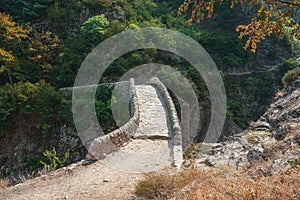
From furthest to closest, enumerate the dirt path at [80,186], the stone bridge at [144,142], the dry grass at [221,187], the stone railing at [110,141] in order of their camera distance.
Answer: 1. the stone railing at [110,141]
2. the stone bridge at [144,142]
3. the dirt path at [80,186]
4. the dry grass at [221,187]

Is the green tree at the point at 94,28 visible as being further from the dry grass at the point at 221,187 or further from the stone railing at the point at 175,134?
the dry grass at the point at 221,187

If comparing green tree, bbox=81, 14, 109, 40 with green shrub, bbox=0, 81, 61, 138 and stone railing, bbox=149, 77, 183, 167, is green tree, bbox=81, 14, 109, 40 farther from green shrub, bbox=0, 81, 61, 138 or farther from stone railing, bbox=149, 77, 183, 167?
stone railing, bbox=149, 77, 183, 167

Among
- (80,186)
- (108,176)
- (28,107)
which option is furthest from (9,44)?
(80,186)

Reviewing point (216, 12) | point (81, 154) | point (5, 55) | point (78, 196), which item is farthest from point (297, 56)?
point (78, 196)

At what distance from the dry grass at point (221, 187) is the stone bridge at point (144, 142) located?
1561mm

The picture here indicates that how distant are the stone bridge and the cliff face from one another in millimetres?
963

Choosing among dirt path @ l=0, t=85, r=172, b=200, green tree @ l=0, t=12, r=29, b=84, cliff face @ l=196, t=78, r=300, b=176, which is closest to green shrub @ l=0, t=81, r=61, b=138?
green tree @ l=0, t=12, r=29, b=84

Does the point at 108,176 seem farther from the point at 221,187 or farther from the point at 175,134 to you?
the point at 175,134

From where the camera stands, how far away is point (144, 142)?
28.2 feet

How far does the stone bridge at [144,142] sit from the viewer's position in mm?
7004

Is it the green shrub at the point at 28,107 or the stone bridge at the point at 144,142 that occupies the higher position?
the green shrub at the point at 28,107

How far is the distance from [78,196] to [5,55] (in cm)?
1233

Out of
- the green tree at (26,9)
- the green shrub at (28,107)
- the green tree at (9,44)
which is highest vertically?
the green tree at (26,9)

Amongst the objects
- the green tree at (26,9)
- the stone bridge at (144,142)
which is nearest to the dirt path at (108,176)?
the stone bridge at (144,142)
